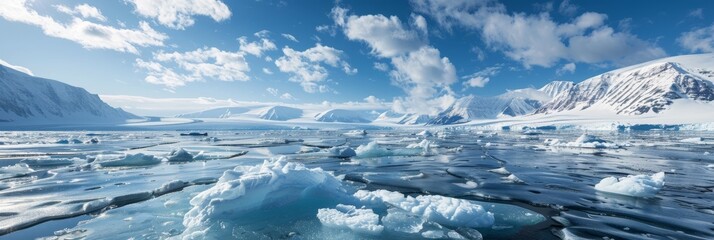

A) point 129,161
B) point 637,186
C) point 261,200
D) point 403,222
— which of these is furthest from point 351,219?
point 129,161

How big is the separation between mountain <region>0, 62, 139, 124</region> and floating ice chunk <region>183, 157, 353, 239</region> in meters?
186

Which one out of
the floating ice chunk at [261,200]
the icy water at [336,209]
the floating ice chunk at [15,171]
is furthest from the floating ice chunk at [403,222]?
the floating ice chunk at [15,171]

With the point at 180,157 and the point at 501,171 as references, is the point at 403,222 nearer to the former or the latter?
the point at 501,171

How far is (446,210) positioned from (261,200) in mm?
4265

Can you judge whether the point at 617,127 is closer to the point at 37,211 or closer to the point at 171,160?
the point at 171,160

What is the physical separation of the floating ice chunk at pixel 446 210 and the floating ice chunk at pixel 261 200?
116 cm

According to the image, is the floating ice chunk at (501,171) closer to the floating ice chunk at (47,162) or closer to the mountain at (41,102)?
the floating ice chunk at (47,162)

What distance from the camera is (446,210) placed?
7441mm

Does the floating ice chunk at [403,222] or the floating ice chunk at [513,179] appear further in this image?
the floating ice chunk at [513,179]

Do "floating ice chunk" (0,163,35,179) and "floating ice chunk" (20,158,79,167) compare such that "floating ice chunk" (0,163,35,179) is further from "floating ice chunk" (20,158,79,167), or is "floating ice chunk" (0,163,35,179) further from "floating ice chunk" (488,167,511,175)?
"floating ice chunk" (488,167,511,175)

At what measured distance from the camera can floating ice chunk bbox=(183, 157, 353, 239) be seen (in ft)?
23.3

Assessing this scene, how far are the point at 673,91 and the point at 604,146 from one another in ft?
690

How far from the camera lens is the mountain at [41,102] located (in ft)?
483

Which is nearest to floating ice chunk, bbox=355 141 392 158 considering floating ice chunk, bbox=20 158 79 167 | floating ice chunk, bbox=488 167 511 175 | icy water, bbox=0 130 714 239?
floating ice chunk, bbox=488 167 511 175
